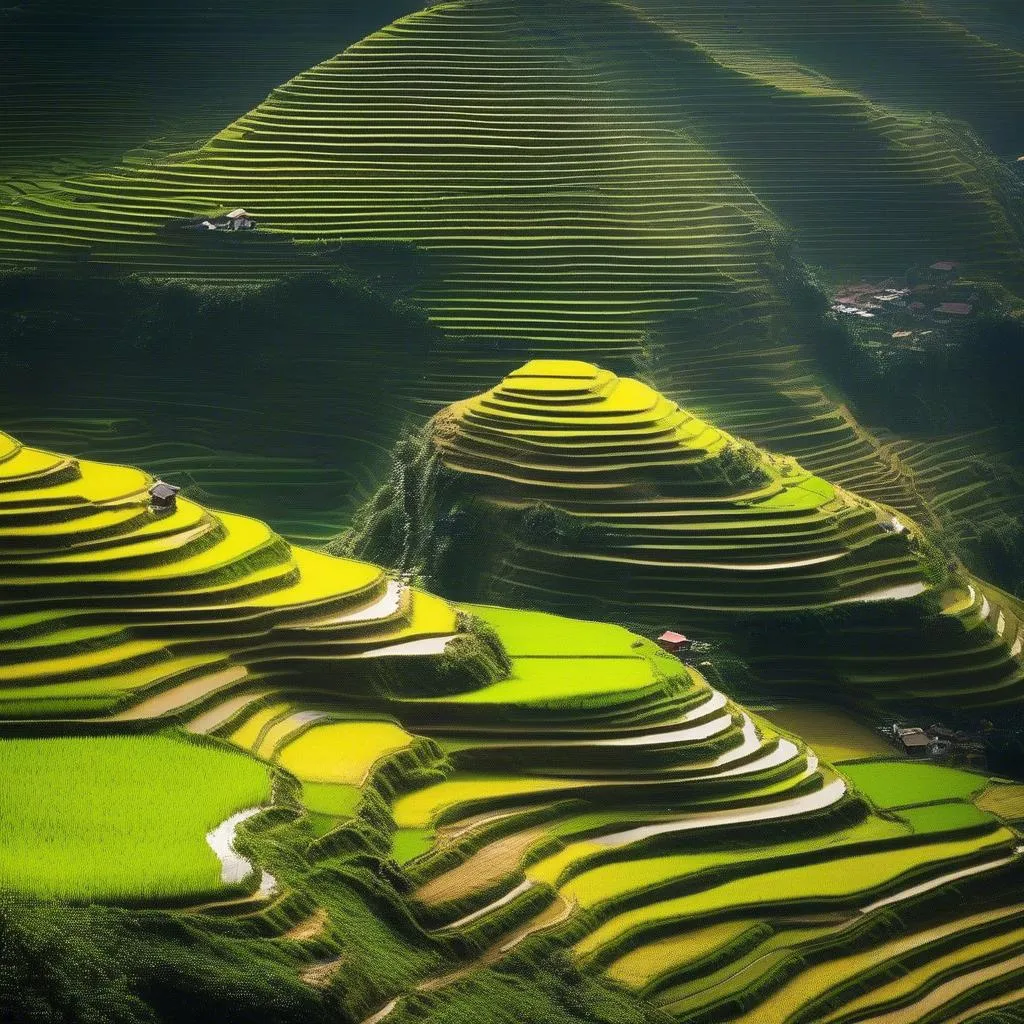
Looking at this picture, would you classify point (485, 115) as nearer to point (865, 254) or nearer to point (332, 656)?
point (865, 254)

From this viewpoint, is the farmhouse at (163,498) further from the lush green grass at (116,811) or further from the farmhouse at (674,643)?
the farmhouse at (674,643)

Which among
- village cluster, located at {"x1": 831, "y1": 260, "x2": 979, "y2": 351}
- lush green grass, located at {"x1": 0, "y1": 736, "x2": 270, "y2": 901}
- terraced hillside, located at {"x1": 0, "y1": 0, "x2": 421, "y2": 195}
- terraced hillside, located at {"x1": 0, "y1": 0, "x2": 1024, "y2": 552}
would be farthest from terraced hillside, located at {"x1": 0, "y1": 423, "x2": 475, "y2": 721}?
terraced hillside, located at {"x1": 0, "y1": 0, "x2": 421, "y2": 195}

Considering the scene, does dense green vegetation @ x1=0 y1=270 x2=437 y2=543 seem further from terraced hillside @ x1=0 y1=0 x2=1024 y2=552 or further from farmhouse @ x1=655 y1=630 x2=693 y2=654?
farmhouse @ x1=655 y1=630 x2=693 y2=654

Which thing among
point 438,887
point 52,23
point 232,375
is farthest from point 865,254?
point 438,887

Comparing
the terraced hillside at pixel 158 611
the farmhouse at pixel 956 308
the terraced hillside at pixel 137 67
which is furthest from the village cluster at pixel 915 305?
the terraced hillside at pixel 158 611

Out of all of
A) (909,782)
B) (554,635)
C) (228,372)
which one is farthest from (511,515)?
(228,372)

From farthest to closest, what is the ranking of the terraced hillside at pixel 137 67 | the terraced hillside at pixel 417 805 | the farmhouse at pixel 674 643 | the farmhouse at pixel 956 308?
the terraced hillside at pixel 137 67, the farmhouse at pixel 956 308, the farmhouse at pixel 674 643, the terraced hillside at pixel 417 805

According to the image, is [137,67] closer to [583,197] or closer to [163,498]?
[583,197]
